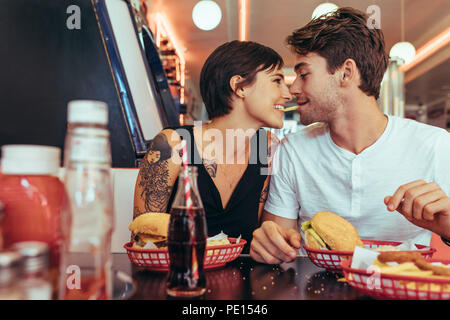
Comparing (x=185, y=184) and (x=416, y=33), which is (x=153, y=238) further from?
(x=416, y=33)

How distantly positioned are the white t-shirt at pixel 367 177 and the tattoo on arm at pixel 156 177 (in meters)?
0.52

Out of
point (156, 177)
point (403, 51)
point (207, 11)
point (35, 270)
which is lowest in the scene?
point (35, 270)

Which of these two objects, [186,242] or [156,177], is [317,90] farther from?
[186,242]

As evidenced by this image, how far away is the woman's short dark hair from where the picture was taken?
176cm

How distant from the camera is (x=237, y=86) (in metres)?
1.78

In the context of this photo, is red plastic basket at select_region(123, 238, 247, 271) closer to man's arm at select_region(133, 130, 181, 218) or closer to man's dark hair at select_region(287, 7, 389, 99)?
man's arm at select_region(133, 130, 181, 218)

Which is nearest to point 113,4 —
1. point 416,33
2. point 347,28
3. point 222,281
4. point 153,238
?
point 347,28

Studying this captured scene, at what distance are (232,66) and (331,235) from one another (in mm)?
1048

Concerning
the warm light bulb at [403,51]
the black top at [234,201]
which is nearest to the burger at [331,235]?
the black top at [234,201]

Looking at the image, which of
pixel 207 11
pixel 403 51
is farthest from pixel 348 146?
pixel 403 51

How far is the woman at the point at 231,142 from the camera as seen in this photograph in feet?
5.10

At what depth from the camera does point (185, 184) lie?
0.73 metres

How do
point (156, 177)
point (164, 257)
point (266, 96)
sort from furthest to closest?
1. point (266, 96)
2. point (156, 177)
3. point (164, 257)

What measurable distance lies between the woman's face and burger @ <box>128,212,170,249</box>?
38.9 inches
